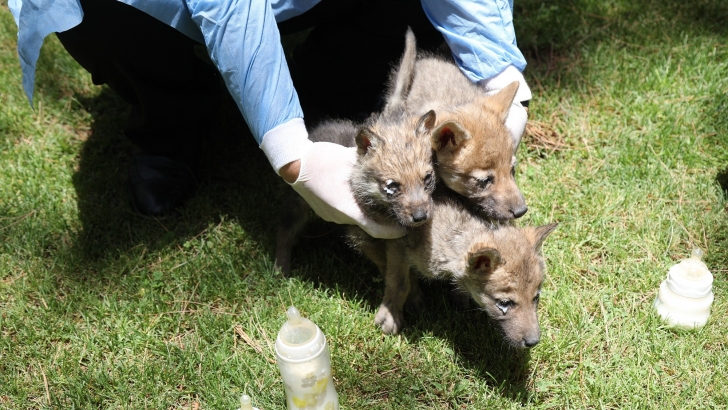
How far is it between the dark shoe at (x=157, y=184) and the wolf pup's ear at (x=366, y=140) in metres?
1.61

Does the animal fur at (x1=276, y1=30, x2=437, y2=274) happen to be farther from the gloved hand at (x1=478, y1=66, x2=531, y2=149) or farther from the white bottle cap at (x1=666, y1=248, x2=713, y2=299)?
the white bottle cap at (x1=666, y1=248, x2=713, y2=299)

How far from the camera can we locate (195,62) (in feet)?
14.9

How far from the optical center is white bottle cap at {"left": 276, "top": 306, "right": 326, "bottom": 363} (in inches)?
112

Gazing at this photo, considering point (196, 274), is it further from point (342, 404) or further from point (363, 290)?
point (342, 404)

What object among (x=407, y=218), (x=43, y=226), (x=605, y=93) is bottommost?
(x=605, y=93)

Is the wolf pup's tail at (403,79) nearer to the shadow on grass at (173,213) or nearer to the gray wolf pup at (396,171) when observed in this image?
the gray wolf pup at (396,171)

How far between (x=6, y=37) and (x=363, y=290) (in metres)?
4.33

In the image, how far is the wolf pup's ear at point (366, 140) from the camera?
3637mm

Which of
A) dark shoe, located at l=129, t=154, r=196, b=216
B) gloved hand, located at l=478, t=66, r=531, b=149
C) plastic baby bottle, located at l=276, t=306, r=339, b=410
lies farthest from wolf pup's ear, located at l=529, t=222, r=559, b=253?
dark shoe, located at l=129, t=154, r=196, b=216

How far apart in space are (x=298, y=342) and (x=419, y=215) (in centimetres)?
101

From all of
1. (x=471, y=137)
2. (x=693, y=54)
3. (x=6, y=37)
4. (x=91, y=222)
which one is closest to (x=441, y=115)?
(x=471, y=137)

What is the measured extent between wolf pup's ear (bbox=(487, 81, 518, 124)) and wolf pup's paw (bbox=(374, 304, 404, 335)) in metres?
1.28

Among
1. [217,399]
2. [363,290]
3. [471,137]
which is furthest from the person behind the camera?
[363,290]

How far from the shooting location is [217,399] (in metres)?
3.47
